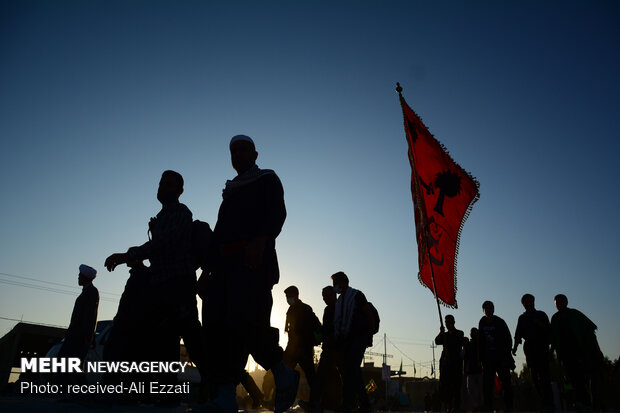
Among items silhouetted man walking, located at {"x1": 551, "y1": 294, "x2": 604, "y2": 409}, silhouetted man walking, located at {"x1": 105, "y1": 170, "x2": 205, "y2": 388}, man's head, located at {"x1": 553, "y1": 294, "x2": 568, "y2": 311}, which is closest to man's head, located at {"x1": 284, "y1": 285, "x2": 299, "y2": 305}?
silhouetted man walking, located at {"x1": 105, "y1": 170, "x2": 205, "y2": 388}

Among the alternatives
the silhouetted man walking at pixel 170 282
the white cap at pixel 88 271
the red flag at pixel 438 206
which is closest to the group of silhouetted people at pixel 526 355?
the red flag at pixel 438 206

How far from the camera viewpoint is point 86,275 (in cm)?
682

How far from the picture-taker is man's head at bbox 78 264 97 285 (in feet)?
22.3

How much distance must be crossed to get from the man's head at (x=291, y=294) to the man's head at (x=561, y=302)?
432 cm

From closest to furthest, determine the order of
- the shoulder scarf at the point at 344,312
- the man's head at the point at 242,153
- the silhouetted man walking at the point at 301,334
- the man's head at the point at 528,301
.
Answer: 1. the man's head at the point at 242,153
2. the shoulder scarf at the point at 344,312
3. the silhouetted man walking at the point at 301,334
4. the man's head at the point at 528,301

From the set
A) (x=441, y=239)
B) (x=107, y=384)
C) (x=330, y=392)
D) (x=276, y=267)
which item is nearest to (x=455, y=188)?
(x=441, y=239)

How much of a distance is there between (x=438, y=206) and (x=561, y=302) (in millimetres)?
2616

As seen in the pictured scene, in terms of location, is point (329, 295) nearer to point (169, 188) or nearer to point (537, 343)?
point (537, 343)

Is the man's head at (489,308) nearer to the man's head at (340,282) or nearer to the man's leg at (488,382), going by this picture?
the man's leg at (488,382)

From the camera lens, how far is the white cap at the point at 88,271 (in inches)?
268

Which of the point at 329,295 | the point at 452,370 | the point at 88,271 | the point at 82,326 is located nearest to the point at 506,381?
the point at 452,370

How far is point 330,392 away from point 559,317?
3.87 metres

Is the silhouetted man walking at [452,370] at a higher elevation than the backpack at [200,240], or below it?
below

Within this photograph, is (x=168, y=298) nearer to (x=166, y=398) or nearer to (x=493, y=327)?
(x=166, y=398)
